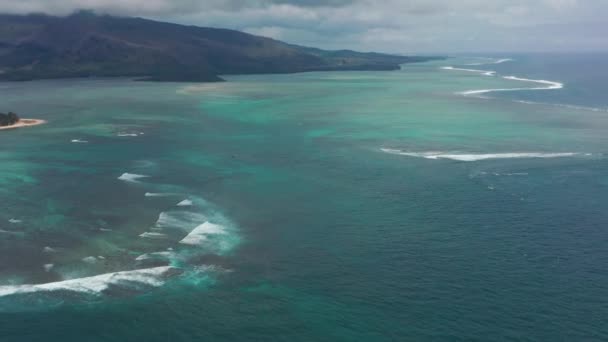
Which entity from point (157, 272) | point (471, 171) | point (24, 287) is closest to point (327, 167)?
point (471, 171)

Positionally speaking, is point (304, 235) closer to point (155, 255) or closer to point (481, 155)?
point (155, 255)

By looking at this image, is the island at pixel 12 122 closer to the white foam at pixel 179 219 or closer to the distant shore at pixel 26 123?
the distant shore at pixel 26 123

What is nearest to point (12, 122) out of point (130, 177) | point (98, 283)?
point (130, 177)

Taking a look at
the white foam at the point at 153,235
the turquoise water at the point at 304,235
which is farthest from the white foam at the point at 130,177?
the white foam at the point at 153,235

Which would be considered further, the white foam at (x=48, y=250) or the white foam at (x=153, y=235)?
the white foam at (x=153, y=235)

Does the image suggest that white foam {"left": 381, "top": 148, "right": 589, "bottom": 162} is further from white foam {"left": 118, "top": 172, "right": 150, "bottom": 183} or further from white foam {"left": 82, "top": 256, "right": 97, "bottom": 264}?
white foam {"left": 82, "top": 256, "right": 97, "bottom": 264}
